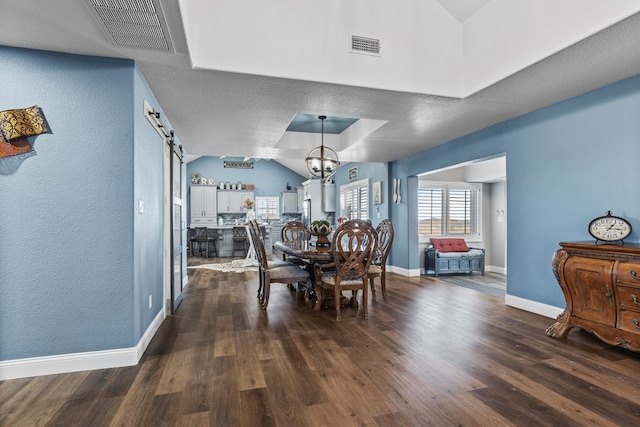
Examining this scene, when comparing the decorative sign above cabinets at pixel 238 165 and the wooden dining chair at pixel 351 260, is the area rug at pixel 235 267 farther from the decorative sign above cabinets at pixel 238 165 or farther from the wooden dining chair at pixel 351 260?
the decorative sign above cabinets at pixel 238 165

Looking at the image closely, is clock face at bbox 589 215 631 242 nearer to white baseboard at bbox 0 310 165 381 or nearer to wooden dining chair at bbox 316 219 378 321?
wooden dining chair at bbox 316 219 378 321

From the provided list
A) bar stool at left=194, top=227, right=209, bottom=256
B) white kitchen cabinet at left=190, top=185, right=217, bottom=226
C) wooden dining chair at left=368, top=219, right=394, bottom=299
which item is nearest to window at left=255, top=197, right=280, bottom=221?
white kitchen cabinet at left=190, top=185, right=217, bottom=226

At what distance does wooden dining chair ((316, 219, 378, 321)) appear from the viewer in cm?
346

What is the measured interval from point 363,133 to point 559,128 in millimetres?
2468

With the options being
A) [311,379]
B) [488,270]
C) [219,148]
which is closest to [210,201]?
[219,148]

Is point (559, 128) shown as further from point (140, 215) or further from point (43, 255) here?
point (43, 255)

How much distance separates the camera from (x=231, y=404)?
194 centimetres

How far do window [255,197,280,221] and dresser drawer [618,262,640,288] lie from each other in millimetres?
10564

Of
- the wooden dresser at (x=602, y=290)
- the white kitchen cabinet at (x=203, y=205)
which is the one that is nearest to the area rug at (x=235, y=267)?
the white kitchen cabinet at (x=203, y=205)

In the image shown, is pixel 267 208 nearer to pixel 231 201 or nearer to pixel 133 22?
pixel 231 201

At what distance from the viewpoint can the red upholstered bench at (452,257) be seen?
6.70m

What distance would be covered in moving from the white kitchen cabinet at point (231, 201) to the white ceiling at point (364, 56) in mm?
7843

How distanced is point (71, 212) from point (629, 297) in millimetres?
4201

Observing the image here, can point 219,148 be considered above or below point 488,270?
above
